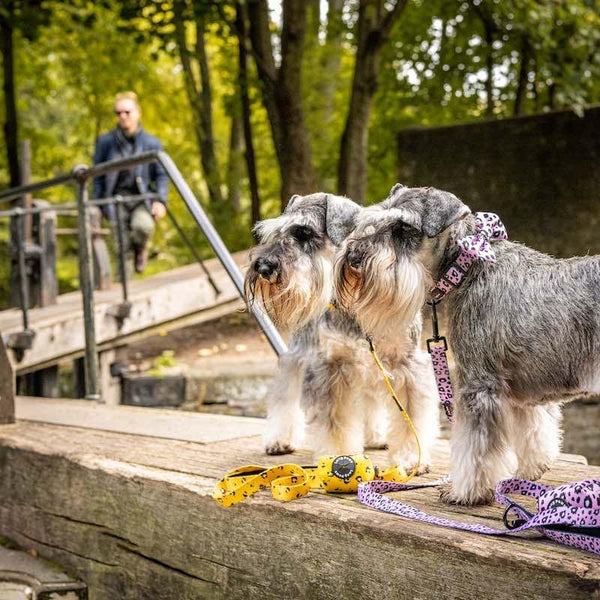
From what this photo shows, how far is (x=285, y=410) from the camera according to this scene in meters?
4.48

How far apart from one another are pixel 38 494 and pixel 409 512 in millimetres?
2426

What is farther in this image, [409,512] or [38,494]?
[38,494]

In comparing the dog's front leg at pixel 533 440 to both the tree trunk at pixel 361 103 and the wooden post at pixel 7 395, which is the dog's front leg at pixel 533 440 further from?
the tree trunk at pixel 361 103

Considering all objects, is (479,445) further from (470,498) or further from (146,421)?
(146,421)

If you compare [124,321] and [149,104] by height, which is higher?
[149,104]

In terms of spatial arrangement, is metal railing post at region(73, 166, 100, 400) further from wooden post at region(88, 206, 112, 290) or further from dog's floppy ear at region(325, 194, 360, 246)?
wooden post at region(88, 206, 112, 290)

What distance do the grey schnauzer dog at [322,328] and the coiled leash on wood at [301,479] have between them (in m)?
0.41

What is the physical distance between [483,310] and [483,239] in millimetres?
267

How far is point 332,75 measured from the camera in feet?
57.3

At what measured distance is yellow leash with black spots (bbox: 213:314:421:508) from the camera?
3.48 metres

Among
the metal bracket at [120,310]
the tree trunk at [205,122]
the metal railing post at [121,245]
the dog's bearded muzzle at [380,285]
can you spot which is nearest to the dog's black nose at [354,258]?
the dog's bearded muzzle at [380,285]

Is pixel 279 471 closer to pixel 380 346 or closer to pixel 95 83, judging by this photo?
pixel 380 346

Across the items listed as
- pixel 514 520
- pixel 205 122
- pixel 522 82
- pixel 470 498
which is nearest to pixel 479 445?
pixel 470 498

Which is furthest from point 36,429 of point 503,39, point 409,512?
point 503,39
